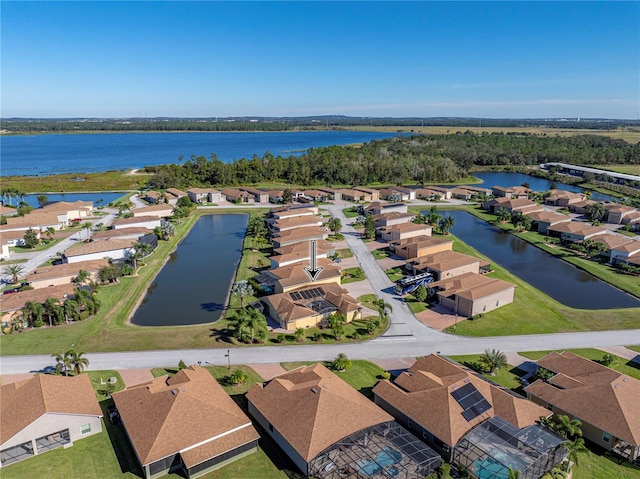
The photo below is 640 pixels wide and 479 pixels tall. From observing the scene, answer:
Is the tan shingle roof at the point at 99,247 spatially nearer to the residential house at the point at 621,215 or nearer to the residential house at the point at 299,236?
the residential house at the point at 299,236

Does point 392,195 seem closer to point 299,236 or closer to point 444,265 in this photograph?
point 299,236

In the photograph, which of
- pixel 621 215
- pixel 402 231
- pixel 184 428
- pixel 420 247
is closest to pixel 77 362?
pixel 184 428

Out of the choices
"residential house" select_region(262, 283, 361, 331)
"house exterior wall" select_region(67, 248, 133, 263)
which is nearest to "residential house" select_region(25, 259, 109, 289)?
"house exterior wall" select_region(67, 248, 133, 263)

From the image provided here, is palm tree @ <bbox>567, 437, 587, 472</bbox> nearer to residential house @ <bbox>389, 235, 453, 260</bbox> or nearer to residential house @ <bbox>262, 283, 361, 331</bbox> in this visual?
residential house @ <bbox>262, 283, 361, 331</bbox>

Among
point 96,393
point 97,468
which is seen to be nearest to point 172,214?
point 96,393

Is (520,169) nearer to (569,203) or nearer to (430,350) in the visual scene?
(569,203)

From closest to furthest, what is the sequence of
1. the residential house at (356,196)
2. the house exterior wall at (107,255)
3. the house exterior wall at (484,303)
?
the house exterior wall at (484,303)
the house exterior wall at (107,255)
the residential house at (356,196)

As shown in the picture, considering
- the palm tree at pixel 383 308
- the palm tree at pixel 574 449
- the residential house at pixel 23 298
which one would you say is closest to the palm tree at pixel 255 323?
the palm tree at pixel 383 308

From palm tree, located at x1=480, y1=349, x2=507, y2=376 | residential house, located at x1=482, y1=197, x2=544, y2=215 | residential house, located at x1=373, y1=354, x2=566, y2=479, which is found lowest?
palm tree, located at x1=480, y1=349, x2=507, y2=376
